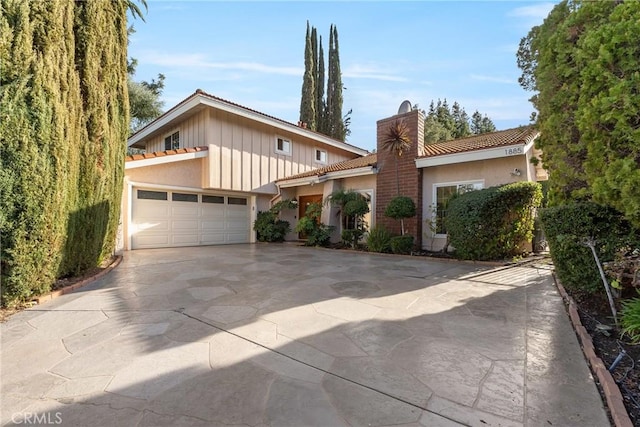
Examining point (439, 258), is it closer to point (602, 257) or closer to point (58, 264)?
point (602, 257)

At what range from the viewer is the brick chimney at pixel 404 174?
10438 millimetres

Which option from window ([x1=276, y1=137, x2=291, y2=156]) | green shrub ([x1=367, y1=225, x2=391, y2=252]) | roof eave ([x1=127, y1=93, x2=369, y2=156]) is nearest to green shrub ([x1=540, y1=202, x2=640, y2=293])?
green shrub ([x1=367, y1=225, x2=391, y2=252])

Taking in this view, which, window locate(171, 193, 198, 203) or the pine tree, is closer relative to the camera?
window locate(171, 193, 198, 203)

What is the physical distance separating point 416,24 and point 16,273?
9.41m

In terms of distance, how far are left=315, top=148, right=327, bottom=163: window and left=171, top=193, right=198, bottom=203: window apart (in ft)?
22.8

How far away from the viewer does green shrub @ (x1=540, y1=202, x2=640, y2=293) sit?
3654 mm

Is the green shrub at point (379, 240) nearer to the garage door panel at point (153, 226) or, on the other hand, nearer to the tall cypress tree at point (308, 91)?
the garage door panel at point (153, 226)

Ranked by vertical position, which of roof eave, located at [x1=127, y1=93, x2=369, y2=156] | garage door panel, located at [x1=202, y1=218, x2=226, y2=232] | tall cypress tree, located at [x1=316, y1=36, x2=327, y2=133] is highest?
tall cypress tree, located at [x1=316, y1=36, x2=327, y2=133]

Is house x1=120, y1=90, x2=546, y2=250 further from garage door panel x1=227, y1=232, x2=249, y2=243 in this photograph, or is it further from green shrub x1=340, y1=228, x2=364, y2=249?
green shrub x1=340, y1=228, x2=364, y2=249

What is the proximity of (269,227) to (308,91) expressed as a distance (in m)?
15.2

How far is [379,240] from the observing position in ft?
33.9

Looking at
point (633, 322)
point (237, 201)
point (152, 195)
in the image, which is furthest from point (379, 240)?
point (152, 195)

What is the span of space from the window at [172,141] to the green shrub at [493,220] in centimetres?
1258

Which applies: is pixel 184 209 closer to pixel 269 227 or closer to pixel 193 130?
pixel 193 130
